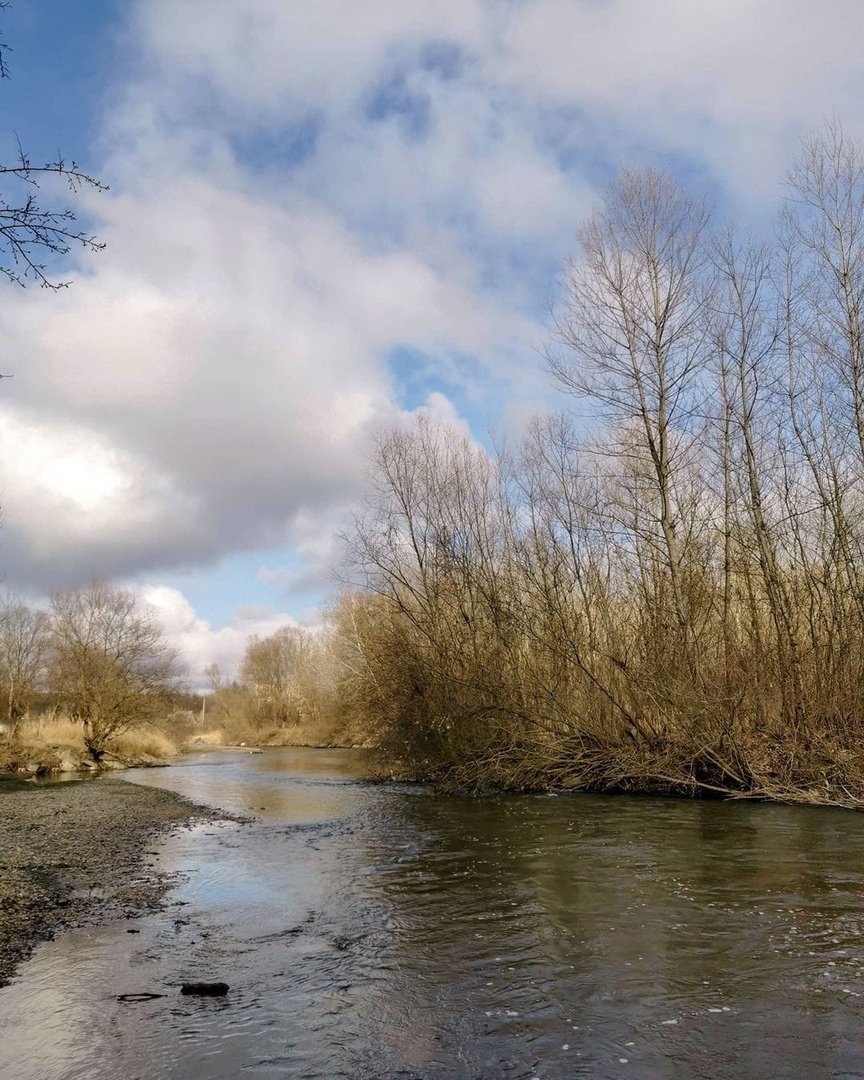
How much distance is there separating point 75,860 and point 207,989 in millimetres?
7161

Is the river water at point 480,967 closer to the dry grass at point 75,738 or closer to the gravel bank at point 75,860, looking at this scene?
the gravel bank at point 75,860

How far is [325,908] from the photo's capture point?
9055mm

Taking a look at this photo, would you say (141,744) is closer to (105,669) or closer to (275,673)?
(105,669)

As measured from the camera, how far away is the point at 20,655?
5541cm

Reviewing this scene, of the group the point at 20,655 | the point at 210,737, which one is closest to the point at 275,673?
the point at 210,737

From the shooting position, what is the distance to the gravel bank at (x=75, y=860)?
8.62m

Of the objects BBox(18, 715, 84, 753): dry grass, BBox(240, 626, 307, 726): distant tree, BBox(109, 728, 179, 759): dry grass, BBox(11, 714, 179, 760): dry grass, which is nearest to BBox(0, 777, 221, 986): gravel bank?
BBox(11, 714, 179, 760): dry grass

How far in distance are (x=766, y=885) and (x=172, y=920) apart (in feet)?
22.3

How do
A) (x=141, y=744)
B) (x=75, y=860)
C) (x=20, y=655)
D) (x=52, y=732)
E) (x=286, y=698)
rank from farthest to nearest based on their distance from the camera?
(x=286, y=698) → (x=20, y=655) → (x=141, y=744) → (x=52, y=732) → (x=75, y=860)

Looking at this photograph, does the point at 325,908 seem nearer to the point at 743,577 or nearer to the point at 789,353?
the point at 743,577

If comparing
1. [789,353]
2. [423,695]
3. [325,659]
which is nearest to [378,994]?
[789,353]

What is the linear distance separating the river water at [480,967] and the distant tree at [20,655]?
36.7m

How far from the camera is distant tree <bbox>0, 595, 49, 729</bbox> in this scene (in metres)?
44.2

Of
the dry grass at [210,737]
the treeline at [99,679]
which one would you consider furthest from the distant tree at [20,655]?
the dry grass at [210,737]
